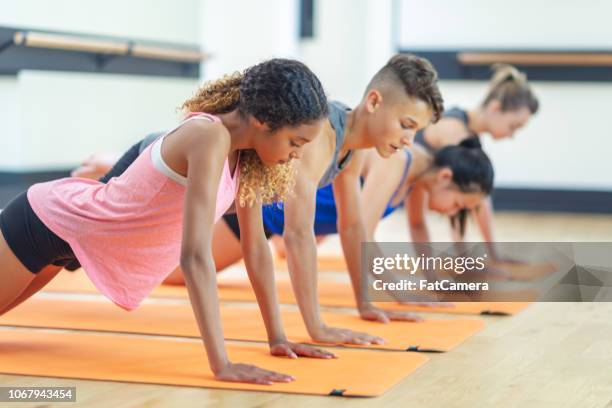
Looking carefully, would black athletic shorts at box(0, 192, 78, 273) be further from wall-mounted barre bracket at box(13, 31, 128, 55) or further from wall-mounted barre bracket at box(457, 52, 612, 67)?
wall-mounted barre bracket at box(457, 52, 612, 67)

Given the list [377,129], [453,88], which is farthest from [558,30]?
[377,129]

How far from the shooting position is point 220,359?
77.7 inches

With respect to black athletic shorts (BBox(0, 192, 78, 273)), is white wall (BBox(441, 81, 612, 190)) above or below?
below

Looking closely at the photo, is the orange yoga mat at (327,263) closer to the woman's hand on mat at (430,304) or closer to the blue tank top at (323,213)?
the blue tank top at (323,213)

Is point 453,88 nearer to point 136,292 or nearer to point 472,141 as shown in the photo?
point 472,141

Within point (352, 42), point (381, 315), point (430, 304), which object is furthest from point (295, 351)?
point (352, 42)

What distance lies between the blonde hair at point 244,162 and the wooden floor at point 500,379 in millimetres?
430

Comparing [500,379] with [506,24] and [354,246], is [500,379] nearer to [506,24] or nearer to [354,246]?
[354,246]

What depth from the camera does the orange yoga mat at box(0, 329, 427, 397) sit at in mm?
1995

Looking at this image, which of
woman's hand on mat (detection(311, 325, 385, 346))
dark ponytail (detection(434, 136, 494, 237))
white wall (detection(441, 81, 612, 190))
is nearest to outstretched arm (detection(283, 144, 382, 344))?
woman's hand on mat (detection(311, 325, 385, 346))

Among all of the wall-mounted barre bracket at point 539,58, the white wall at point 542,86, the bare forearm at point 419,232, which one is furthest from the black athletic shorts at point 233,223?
the white wall at point 542,86

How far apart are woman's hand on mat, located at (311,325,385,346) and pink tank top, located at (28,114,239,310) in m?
0.41

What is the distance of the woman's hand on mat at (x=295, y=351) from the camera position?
224 cm

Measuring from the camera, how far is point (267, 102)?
1.96 meters
